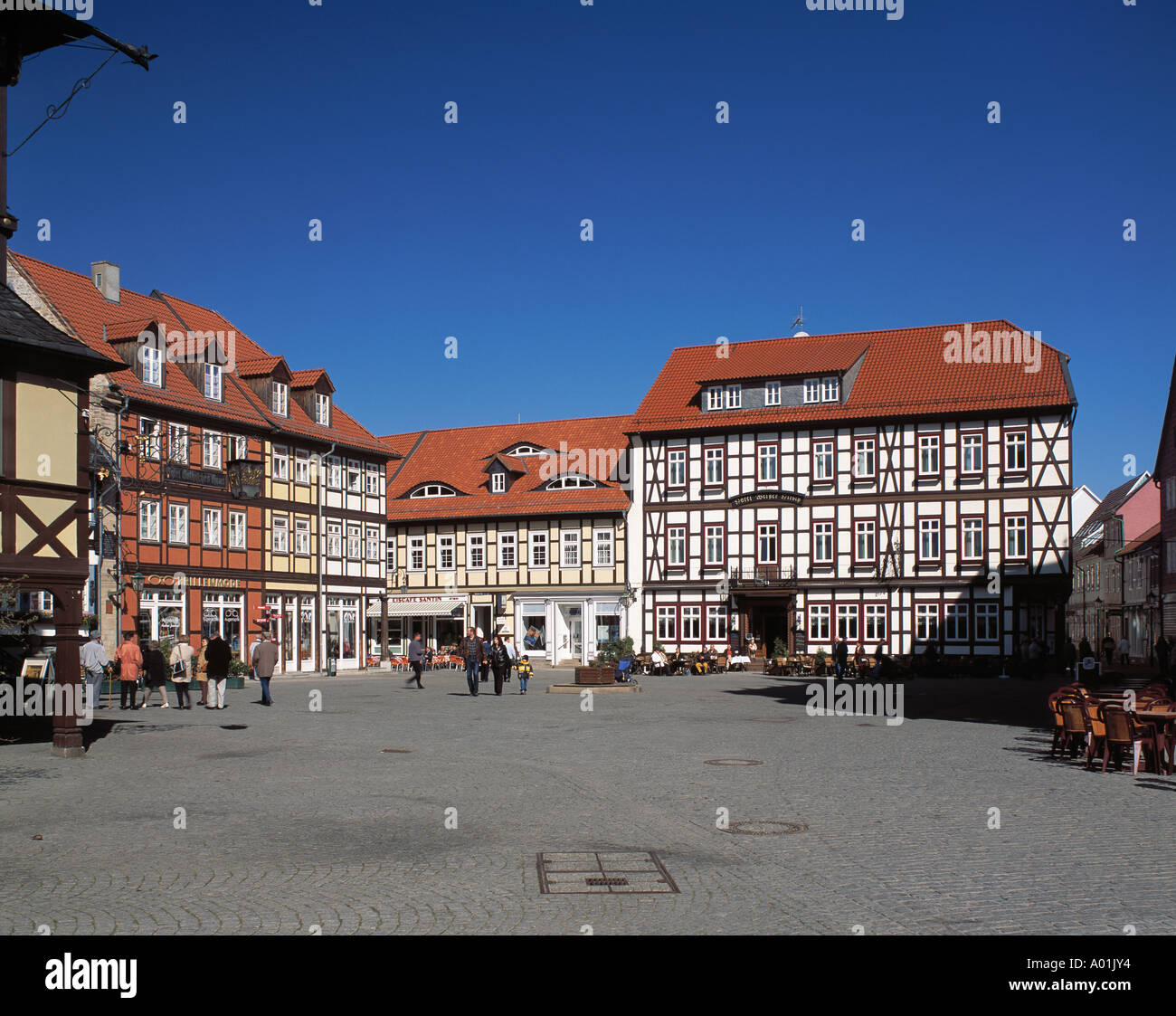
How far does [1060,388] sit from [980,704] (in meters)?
23.4

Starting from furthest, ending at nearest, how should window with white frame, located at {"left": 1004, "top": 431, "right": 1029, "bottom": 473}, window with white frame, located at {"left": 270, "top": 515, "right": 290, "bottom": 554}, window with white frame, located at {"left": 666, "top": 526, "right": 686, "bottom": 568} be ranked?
window with white frame, located at {"left": 666, "top": 526, "right": 686, "bottom": 568} → window with white frame, located at {"left": 1004, "top": 431, "right": 1029, "bottom": 473} → window with white frame, located at {"left": 270, "top": 515, "right": 290, "bottom": 554}

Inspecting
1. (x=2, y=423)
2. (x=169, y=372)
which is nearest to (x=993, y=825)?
(x=2, y=423)

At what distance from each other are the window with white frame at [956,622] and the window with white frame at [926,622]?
0.39 metres

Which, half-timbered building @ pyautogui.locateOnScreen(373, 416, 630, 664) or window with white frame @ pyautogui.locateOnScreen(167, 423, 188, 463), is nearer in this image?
window with white frame @ pyautogui.locateOnScreen(167, 423, 188, 463)

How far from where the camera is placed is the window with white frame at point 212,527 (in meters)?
43.9

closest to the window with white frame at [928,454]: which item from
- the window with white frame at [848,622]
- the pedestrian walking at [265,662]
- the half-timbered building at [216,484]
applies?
the window with white frame at [848,622]

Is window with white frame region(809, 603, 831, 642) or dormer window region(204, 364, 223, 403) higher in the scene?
dormer window region(204, 364, 223, 403)

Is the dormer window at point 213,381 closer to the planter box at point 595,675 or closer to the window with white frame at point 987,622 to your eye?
the planter box at point 595,675

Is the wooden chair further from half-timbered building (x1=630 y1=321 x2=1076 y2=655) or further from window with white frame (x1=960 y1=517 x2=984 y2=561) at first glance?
window with white frame (x1=960 y1=517 x2=984 y2=561)

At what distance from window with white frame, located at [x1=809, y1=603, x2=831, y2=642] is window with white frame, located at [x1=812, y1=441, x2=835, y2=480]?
17.9ft

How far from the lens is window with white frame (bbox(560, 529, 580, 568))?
5822cm

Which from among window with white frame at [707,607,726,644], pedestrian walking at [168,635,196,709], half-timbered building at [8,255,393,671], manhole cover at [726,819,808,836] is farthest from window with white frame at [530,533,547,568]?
manhole cover at [726,819,808,836]

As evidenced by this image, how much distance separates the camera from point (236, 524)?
45469 mm

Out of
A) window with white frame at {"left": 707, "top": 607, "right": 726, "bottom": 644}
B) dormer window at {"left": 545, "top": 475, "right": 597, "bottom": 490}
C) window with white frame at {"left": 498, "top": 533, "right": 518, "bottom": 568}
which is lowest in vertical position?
window with white frame at {"left": 707, "top": 607, "right": 726, "bottom": 644}
